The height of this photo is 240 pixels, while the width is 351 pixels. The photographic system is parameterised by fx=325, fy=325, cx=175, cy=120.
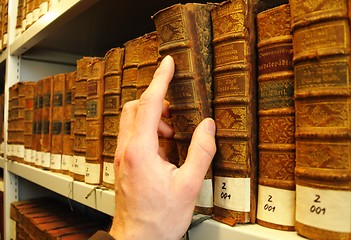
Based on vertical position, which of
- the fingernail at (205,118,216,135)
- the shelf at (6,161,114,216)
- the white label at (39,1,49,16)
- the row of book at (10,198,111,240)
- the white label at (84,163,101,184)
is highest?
the white label at (39,1,49,16)

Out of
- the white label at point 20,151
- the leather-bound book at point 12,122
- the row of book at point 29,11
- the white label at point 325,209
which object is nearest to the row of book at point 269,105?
the white label at point 325,209

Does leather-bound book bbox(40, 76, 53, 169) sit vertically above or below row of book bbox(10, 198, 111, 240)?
above

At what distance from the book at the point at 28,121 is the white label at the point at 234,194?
89 cm

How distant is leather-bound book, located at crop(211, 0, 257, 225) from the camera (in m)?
0.45

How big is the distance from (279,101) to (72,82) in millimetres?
709

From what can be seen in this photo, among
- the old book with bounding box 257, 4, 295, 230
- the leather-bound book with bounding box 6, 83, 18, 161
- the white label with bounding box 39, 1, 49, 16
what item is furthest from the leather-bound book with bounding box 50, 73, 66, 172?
the old book with bounding box 257, 4, 295, 230

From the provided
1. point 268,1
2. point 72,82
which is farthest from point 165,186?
point 72,82

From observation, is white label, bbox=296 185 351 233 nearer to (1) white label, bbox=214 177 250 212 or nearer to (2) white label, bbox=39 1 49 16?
(1) white label, bbox=214 177 250 212

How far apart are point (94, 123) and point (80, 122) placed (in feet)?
0.31

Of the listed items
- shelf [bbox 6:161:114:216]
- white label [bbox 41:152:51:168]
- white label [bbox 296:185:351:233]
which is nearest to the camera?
white label [bbox 296:185:351:233]

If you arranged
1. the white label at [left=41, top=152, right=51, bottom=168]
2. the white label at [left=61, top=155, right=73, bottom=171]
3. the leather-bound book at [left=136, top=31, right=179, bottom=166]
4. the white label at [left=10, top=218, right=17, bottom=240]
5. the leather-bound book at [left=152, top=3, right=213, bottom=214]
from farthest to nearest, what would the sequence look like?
the white label at [left=10, top=218, right=17, bottom=240], the white label at [left=41, top=152, right=51, bottom=168], the white label at [left=61, top=155, right=73, bottom=171], the leather-bound book at [left=136, top=31, right=179, bottom=166], the leather-bound book at [left=152, top=3, right=213, bottom=214]

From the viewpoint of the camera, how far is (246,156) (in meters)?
0.45

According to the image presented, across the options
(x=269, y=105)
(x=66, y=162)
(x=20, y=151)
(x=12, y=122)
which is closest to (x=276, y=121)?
(x=269, y=105)

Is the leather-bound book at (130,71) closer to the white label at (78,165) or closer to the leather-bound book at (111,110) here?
the leather-bound book at (111,110)
